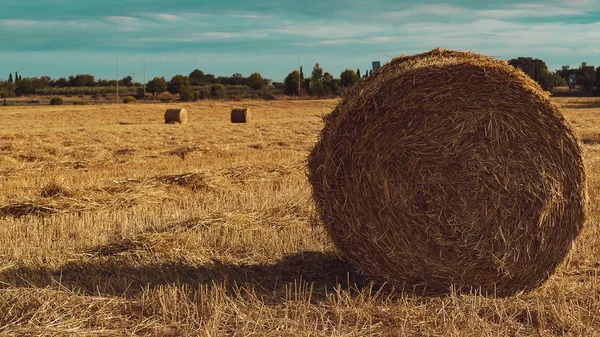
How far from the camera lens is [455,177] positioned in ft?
17.1

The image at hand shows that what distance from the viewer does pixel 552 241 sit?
203 inches

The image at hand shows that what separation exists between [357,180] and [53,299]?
7.78 ft

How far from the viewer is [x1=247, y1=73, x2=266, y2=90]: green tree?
77.4m

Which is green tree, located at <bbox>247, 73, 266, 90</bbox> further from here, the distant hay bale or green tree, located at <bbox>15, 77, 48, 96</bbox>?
the distant hay bale

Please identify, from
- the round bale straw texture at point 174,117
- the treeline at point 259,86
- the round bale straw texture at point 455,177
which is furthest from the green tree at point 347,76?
the round bale straw texture at point 455,177

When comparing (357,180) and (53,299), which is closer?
(53,299)

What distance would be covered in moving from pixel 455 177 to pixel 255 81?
73230mm

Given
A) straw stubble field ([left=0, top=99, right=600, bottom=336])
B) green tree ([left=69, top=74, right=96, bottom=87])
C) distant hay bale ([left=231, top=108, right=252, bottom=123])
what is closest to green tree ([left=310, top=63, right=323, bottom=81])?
green tree ([left=69, top=74, right=96, bottom=87])

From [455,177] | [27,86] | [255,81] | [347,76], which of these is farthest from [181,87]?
[455,177]

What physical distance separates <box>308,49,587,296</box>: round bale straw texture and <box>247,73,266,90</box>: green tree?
72918mm

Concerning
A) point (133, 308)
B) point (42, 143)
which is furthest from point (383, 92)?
point (42, 143)

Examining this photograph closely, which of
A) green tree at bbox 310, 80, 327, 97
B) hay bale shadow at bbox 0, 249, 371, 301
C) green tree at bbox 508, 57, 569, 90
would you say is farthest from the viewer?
green tree at bbox 508, 57, 569, 90

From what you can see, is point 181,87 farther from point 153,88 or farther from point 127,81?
point 127,81

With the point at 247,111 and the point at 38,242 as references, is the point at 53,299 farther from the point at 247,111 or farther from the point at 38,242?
the point at 247,111
